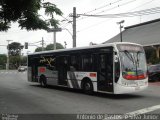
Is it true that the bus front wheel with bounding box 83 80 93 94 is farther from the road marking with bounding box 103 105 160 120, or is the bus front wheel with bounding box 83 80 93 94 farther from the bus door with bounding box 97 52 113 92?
the road marking with bounding box 103 105 160 120

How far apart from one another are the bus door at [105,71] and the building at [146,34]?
63.5ft

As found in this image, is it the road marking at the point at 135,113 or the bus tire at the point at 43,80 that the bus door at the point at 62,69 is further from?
the road marking at the point at 135,113

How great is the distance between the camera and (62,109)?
1165 cm

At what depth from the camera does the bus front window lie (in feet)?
47.6

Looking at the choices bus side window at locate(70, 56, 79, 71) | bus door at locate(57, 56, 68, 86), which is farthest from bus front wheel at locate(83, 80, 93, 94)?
bus door at locate(57, 56, 68, 86)

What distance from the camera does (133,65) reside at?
14875 mm

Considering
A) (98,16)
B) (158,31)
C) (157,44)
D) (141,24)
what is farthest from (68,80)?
(141,24)

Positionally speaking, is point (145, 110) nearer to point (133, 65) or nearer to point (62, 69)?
point (133, 65)

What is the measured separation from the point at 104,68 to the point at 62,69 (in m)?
4.30

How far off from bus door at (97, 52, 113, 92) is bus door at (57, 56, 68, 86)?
3424mm

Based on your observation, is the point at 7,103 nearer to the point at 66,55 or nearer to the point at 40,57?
the point at 66,55

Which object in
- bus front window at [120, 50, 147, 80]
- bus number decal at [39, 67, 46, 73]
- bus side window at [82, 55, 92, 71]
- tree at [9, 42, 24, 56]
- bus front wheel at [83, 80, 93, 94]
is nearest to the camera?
bus front window at [120, 50, 147, 80]

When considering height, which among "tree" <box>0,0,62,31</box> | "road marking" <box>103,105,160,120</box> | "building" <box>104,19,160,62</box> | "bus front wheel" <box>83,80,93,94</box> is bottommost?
"road marking" <box>103,105,160,120</box>

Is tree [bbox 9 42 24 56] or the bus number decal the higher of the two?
tree [bbox 9 42 24 56]
